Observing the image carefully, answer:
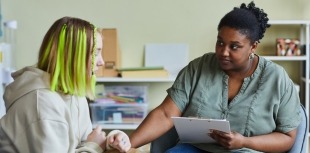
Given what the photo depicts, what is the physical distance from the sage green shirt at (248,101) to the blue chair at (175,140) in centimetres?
4

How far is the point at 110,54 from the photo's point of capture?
3.27 meters

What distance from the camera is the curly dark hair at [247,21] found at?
74.4 inches

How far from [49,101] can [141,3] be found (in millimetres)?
2137

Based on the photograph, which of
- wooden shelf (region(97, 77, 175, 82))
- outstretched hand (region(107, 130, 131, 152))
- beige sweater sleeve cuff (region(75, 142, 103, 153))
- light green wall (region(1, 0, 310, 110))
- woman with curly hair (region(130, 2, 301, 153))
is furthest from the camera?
light green wall (region(1, 0, 310, 110))

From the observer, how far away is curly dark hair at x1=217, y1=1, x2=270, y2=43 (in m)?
1.89

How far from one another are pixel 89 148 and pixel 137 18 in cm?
202

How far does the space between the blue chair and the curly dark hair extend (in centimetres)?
37

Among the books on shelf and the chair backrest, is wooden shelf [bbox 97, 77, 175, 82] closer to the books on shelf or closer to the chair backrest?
the books on shelf

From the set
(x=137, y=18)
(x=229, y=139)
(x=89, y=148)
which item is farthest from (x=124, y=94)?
(x=89, y=148)

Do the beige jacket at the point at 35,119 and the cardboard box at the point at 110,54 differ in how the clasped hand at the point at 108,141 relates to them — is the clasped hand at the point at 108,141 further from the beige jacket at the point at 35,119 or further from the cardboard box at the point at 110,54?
the cardboard box at the point at 110,54

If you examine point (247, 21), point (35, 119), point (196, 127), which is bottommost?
point (196, 127)

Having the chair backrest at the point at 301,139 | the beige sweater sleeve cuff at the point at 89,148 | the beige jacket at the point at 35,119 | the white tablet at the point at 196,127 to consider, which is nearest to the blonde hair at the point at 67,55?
the beige jacket at the point at 35,119

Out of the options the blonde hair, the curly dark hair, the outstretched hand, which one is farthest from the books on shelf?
the blonde hair

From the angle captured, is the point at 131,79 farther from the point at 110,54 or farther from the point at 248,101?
the point at 248,101
